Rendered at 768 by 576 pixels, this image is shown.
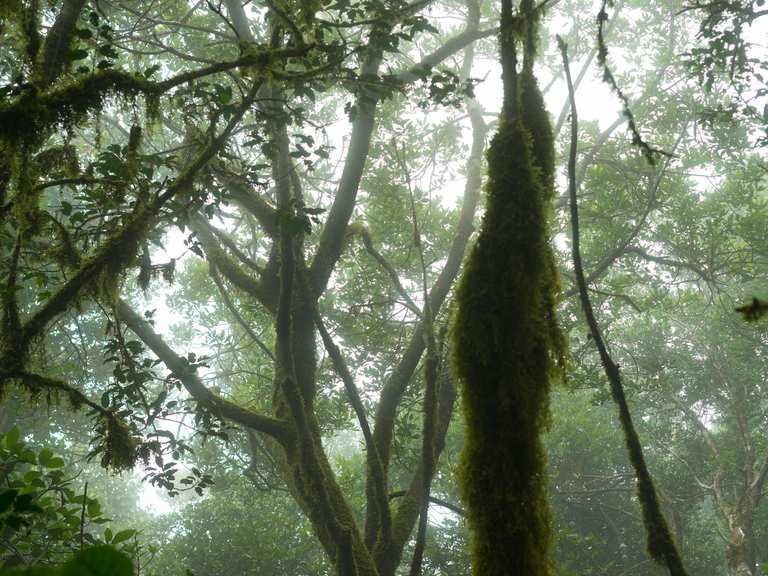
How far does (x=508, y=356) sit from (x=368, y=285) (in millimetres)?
5792

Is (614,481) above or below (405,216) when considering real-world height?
below

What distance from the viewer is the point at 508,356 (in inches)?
68.8

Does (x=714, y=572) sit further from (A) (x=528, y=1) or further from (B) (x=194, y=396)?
(A) (x=528, y=1)

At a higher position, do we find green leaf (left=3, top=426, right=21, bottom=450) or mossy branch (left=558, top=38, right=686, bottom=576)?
green leaf (left=3, top=426, right=21, bottom=450)

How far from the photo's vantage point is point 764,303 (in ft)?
3.91

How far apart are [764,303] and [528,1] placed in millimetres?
1551

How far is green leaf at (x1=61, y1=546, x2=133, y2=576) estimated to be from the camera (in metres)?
0.72

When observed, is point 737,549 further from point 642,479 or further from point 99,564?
point 99,564

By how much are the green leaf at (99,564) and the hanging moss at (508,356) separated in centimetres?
110

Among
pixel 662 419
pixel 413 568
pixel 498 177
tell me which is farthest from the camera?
pixel 662 419

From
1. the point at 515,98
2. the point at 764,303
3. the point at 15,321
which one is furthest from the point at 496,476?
the point at 15,321

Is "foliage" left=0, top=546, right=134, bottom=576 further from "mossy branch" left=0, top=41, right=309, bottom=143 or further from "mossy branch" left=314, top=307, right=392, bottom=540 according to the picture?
"mossy branch" left=314, top=307, right=392, bottom=540

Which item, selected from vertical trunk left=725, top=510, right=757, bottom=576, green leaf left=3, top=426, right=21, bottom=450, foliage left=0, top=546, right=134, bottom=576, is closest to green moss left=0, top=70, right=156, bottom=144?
green leaf left=3, top=426, right=21, bottom=450

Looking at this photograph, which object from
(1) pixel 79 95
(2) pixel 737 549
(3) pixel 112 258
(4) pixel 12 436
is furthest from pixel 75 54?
(2) pixel 737 549
